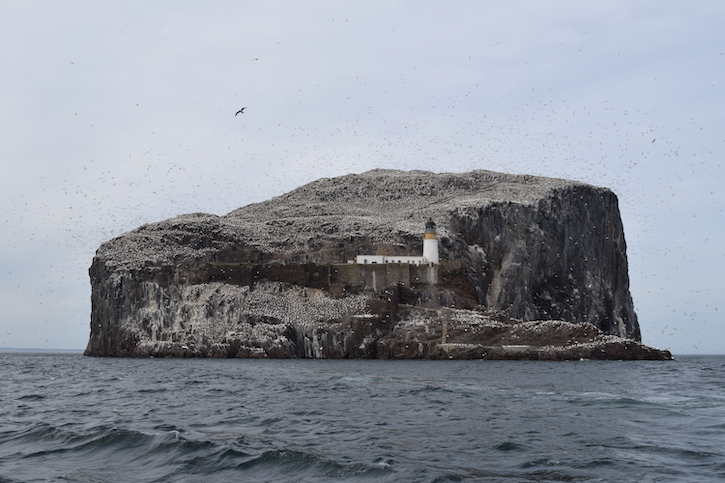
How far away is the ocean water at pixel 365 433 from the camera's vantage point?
49.0 ft

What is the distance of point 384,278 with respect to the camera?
69.3 meters

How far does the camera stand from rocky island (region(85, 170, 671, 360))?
64562mm

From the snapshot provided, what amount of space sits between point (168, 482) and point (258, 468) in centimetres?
193

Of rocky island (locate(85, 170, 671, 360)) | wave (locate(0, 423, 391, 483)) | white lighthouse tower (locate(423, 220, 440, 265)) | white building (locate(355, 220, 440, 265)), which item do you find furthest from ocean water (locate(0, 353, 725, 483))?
white lighthouse tower (locate(423, 220, 440, 265))

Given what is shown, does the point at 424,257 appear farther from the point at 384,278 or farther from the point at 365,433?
the point at 365,433

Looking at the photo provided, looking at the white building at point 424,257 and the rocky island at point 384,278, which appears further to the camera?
the white building at point 424,257

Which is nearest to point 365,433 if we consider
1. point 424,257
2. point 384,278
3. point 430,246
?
point 384,278

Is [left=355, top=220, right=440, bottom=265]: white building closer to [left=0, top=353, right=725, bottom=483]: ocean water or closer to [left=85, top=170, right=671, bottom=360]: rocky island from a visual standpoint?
[left=85, top=170, right=671, bottom=360]: rocky island

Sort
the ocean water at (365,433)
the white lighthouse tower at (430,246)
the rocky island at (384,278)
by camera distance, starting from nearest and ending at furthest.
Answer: the ocean water at (365,433), the rocky island at (384,278), the white lighthouse tower at (430,246)

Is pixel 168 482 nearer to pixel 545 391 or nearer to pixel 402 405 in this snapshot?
pixel 402 405

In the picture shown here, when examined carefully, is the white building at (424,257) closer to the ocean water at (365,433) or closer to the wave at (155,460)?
the ocean water at (365,433)

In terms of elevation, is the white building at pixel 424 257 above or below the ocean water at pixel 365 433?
above

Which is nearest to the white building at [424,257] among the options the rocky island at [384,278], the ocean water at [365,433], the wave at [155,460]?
→ the rocky island at [384,278]

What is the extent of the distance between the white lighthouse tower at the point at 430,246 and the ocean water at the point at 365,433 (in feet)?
134
